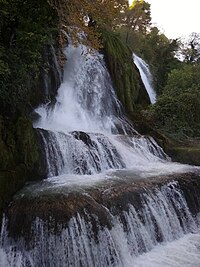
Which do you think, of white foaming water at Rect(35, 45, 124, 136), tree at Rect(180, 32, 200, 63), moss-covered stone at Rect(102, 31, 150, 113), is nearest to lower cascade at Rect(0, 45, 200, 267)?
white foaming water at Rect(35, 45, 124, 136)

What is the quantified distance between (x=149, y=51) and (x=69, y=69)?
1598cm

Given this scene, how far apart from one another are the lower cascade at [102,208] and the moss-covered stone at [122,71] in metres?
4.31

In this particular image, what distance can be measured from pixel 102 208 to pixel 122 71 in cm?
1077

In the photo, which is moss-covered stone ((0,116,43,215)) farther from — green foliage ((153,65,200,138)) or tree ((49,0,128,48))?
green foliage ((153,65,200,138))

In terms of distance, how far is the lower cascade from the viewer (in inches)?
245

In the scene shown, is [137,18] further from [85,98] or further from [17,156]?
[17,156]

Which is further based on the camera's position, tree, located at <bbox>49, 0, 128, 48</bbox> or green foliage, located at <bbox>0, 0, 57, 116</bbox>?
tree, located at <bbox>49, 0, 128, 48</bbox>

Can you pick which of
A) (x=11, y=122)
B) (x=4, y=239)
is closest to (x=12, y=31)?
(x=11, y=122)

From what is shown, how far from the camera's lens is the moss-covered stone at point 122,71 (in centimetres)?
1589

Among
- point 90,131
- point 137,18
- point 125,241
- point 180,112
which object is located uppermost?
point 137,18

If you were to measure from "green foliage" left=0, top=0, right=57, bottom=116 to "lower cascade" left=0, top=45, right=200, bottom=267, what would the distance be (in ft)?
4.48

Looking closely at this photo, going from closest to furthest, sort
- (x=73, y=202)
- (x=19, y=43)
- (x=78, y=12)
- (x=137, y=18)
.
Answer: (x=73, y=202), (x=19, y=43), (x=78, y=12), (x=137, y=18)

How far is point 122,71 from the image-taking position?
1662 cm

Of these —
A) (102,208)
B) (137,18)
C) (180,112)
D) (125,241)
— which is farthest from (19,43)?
(137,18)
